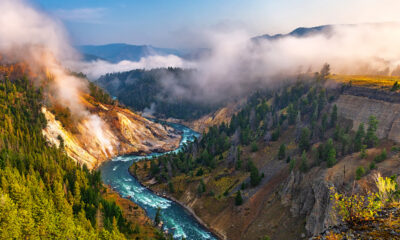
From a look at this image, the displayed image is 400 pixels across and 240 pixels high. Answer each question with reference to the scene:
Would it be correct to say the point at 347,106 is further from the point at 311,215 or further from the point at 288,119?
the point at 311,215

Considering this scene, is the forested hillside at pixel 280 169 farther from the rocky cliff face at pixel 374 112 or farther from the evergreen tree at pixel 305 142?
the rocky cliff face at pixel 374 112

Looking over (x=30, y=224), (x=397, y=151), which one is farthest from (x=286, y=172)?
(x=30, y=224)

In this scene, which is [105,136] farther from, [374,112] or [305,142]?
[374,112]

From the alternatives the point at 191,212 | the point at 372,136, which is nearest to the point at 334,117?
the point at 372,136

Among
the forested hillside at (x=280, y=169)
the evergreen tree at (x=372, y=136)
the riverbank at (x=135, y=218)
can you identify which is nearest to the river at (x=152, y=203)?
the riverbank at (x=135, y=218)

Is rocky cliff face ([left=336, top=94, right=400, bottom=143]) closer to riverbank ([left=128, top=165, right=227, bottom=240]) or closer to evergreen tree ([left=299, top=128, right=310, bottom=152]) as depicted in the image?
evergreen tree ([left=299, top=128, right=310, bottom=152])

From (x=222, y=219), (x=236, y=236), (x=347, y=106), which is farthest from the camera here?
(x=347, y=106)

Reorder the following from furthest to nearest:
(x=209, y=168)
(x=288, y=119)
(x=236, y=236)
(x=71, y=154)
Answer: (x=71, y=154) < (x=288, y=119) < (x=209, y=168) < (x=236, y=236)
